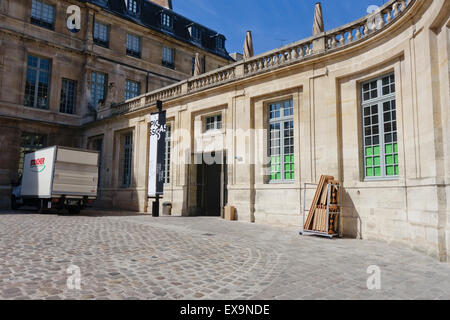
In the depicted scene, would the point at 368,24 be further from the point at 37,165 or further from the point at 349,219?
the point at 37,165

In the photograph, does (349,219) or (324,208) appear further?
(349,219)

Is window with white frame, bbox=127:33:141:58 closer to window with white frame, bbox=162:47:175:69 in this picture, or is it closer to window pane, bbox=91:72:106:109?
window with white frame, bbox=162:47:175:69

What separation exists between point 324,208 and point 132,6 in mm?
23532

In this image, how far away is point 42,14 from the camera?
21484 mm

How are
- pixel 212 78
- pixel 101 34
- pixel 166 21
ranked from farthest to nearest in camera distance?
pixel 166 21, pixel 101 34, pixel 212 78

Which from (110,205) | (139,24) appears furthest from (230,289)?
(139,24)

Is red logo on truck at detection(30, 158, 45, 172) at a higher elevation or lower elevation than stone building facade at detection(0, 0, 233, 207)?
lower

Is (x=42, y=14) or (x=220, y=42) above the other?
(x=220, y=42)

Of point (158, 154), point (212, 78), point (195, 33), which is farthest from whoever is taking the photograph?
point (195, 33)

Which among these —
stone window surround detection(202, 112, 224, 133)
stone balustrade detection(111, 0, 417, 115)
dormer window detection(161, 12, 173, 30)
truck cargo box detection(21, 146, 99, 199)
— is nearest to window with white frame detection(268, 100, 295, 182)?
stone balustrade detection(111, 0, 417, 115)

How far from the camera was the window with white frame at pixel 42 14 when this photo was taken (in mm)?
21156

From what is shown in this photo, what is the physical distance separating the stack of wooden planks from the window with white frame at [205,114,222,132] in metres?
6.07

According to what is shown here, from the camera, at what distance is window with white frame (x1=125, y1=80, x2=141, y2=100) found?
24.6 metres

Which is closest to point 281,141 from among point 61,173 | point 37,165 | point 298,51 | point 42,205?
point 298,51
